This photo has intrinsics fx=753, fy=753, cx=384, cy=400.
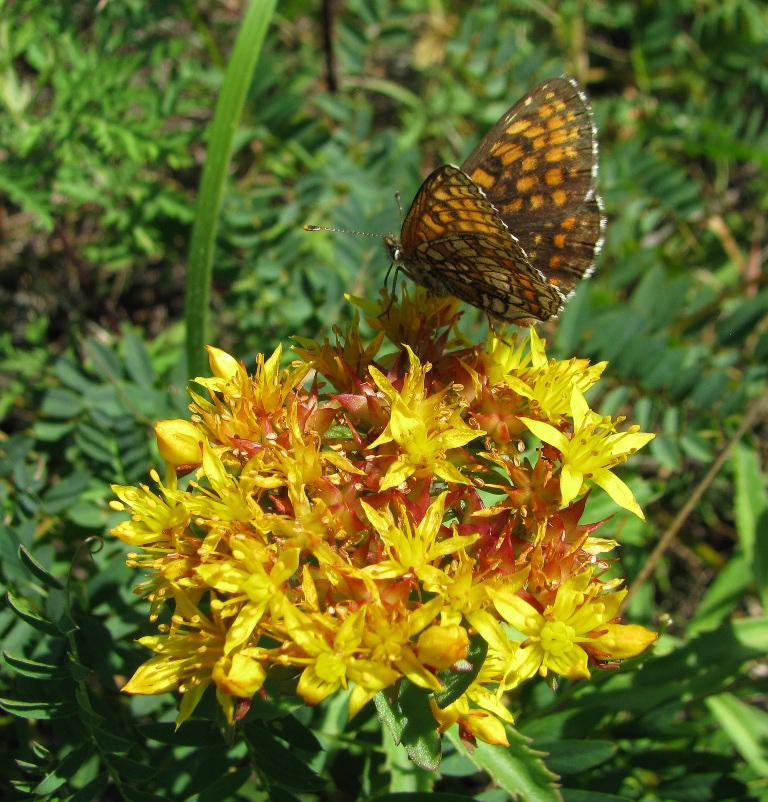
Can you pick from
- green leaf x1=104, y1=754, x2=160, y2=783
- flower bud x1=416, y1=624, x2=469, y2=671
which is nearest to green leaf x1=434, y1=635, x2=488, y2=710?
flower bud x1=416, y1=624, x2=469, y2=671

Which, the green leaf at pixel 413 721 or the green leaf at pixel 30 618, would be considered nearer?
the green leaf at pixel 413 721

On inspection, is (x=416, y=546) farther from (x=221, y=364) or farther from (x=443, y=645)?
(x=221, y=364)

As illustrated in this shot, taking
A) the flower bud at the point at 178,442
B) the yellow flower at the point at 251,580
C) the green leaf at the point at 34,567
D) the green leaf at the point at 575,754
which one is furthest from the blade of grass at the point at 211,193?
the green leaf at the point at 575,754

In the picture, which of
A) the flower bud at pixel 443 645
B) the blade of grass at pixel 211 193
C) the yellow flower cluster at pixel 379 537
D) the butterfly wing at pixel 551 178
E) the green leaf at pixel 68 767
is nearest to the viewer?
the flower bud at pixel 443 645

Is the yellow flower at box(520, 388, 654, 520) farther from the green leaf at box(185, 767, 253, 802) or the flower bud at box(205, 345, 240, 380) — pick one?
the green leaf at box(185, 767, 253, 802)

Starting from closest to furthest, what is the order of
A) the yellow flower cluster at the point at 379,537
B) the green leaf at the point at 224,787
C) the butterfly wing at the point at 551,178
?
the yellow flower cluster at the point at 379,537
the green leaf at the point at 224,787
the butterfly wing at the point at 551,178

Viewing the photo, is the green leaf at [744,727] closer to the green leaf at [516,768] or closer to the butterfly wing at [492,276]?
the green leaf at [516,768]
